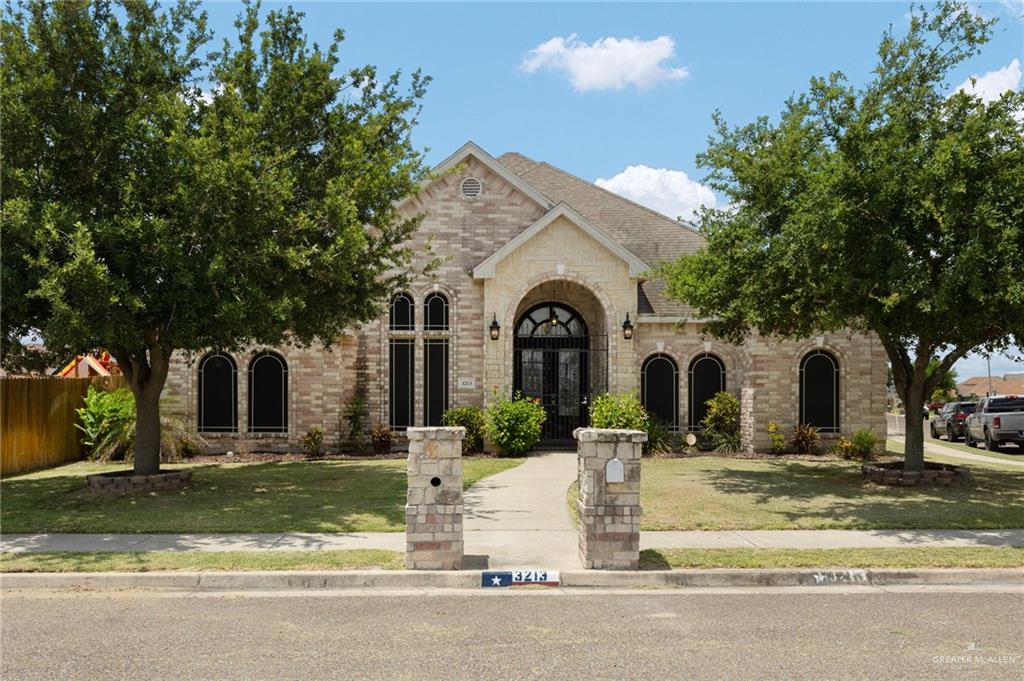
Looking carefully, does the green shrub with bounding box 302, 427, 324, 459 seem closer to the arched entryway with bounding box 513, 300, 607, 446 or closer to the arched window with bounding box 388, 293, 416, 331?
the arched window with bounding box 388, 293, 416, 331

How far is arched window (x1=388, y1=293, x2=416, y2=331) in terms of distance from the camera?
20.3m

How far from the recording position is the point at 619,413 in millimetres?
18438

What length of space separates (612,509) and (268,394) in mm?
13632

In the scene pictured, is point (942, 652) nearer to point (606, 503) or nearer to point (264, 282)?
point (606, 503)

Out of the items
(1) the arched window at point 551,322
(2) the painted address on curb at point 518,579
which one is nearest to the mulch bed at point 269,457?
(1) the arched window at point 551,322

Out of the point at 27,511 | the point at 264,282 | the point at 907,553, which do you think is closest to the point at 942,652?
the point at 907,553

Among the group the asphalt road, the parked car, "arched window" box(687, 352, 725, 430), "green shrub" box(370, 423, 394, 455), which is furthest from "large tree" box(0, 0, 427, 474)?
the parked car

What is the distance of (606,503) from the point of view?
324 inches

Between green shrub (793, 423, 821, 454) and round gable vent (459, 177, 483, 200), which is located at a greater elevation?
round gable vent (459, 177, 483, 200)

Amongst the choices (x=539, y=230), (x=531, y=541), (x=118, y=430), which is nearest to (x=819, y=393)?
(x=539, y=230)

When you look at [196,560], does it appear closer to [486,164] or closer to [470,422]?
[470,422]

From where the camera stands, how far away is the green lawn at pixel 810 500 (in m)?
10.8

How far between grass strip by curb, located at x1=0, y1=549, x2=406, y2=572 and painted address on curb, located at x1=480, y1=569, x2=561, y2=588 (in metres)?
0.96

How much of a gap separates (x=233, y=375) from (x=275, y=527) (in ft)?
33.9
